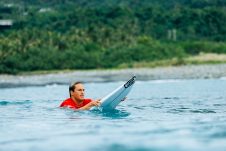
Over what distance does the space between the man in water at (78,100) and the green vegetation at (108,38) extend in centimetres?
3925

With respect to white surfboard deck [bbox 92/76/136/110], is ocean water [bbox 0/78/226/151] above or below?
below

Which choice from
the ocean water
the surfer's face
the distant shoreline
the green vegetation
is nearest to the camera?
the ocean water

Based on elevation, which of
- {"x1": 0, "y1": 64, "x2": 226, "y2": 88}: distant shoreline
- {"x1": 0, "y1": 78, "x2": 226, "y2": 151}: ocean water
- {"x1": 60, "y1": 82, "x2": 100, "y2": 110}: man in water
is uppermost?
{"x1": 60, "y1": 82, "x2": 100, "y2": 110}: man in water

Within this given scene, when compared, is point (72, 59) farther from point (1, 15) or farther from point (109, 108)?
point (109, 108)

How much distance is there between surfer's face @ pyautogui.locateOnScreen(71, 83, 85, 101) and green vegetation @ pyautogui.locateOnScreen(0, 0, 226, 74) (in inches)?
1554

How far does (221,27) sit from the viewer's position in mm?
79188

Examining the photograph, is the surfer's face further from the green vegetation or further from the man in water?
the green vegetation

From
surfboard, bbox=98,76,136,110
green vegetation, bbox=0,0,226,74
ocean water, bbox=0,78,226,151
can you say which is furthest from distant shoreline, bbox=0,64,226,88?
surfboard, bbox=98,76,136,110

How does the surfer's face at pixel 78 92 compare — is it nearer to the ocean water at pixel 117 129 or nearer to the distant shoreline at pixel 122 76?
the ocean water at pixel 117 129

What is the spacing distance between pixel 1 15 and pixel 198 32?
25467mm

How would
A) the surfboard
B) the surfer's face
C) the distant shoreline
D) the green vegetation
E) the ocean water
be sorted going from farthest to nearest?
the green vegetation → the distant shoreline → the surfboard → the surfer's face → the ocean water

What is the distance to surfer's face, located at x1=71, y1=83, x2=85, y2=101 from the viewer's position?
1641cm

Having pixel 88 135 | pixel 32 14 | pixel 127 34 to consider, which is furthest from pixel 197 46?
pixel 88 135

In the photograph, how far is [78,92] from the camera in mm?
16453
